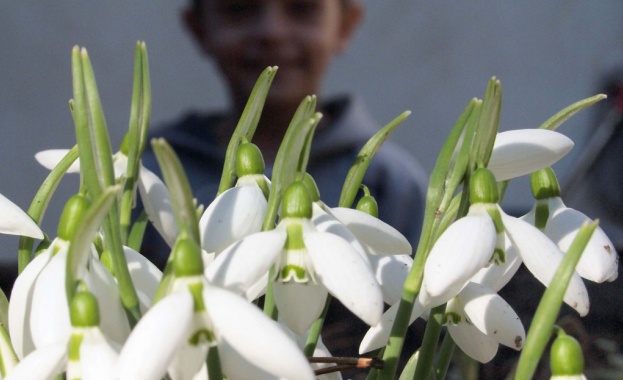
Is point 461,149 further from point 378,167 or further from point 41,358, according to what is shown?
point 378,167

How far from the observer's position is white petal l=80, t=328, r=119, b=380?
411 mm

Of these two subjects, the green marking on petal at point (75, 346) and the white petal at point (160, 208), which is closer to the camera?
the green marking on petal at point (75, 346)

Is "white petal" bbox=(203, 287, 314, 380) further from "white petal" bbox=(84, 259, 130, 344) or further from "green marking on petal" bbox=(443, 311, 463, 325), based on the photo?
"green marking on petal" bbox=(443, 311, 463, 325)

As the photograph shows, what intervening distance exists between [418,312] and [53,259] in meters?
0.22

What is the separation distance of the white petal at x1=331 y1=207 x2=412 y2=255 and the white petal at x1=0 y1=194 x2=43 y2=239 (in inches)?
6.7

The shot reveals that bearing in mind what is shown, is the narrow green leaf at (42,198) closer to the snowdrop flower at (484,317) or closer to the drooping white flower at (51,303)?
the drooping white flower at (51,303)

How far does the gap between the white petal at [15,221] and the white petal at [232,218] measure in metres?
0.09

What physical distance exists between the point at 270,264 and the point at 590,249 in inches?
8.3

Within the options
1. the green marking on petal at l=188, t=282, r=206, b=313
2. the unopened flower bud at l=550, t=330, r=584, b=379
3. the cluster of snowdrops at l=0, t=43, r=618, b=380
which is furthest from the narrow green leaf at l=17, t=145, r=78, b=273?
the unopened flower bud at l=550, t=330, r=584, b=379

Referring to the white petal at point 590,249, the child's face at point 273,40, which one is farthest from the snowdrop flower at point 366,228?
the child's face at point 273,40

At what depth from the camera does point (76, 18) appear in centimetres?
267

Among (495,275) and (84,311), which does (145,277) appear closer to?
(84,311)

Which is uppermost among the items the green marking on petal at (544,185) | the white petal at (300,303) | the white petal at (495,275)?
the green marking on petal at (544,185)

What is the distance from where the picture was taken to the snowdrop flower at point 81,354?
413 mm
